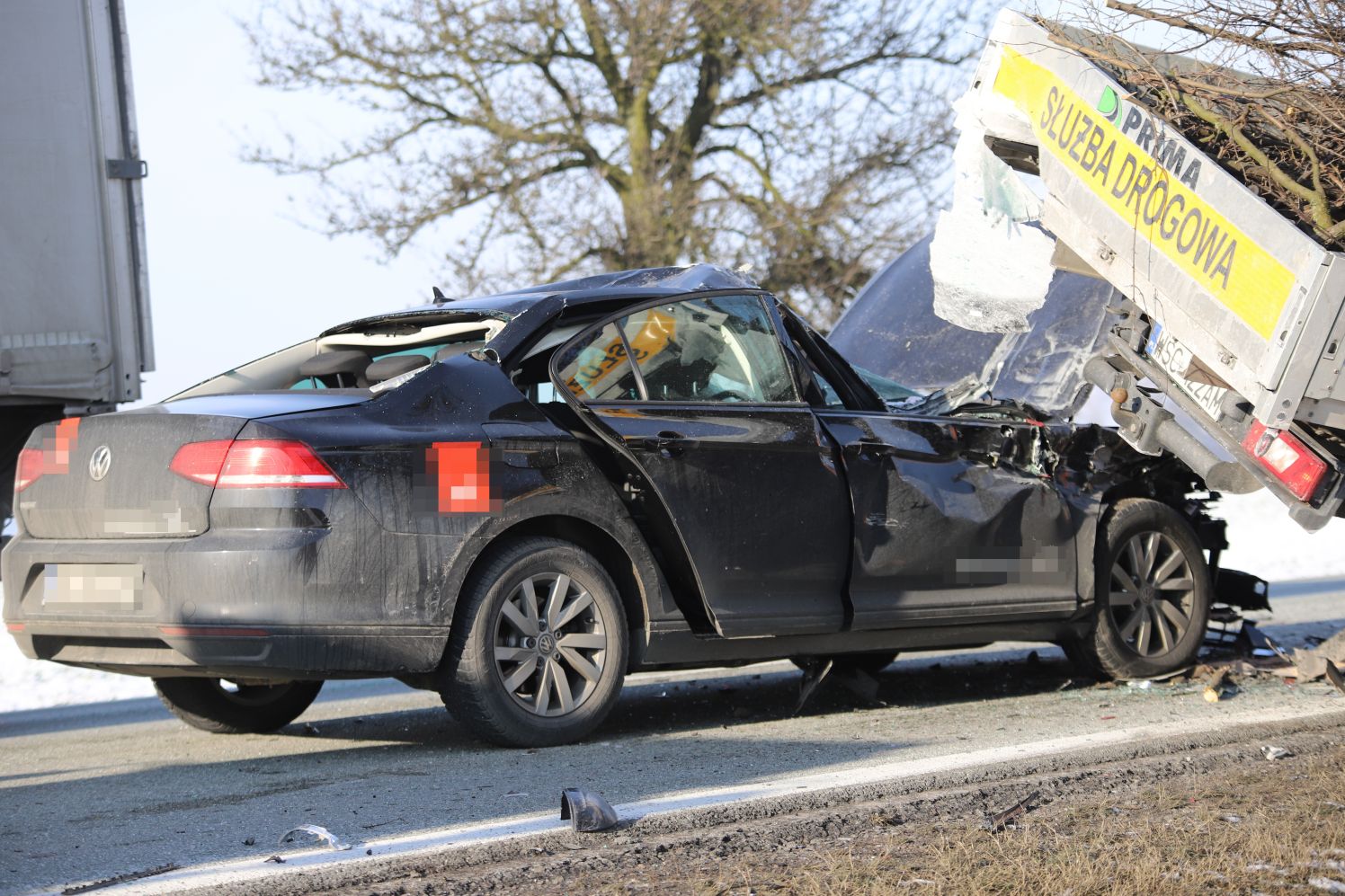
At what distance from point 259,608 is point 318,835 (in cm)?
98

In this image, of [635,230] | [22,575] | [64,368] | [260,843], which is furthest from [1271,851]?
[635,230]

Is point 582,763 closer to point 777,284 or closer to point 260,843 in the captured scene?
point 260,843

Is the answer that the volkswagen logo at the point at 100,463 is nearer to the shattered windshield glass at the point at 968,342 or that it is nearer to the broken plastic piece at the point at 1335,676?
the shattered windshield glass at the point at 968,342

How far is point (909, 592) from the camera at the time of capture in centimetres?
631

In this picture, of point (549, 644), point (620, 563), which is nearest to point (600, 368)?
point (620, 563)

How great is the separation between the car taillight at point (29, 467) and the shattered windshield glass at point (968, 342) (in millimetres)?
3871

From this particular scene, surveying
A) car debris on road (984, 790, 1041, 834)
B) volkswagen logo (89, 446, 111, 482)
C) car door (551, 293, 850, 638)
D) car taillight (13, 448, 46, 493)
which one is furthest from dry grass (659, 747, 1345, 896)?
car taillight (13, 448, 46, 493)

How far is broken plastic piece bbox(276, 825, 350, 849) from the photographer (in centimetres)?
401

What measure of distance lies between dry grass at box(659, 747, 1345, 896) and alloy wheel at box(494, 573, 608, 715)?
5.13 ft

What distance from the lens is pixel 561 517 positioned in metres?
5.53

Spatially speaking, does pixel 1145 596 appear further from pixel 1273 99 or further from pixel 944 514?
pixel 1273 99

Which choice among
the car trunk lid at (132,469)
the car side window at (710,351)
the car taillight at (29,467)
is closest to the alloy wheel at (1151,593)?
the car side window at (710,351)

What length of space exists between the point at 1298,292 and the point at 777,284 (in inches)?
513

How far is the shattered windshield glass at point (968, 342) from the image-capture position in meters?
7.19
